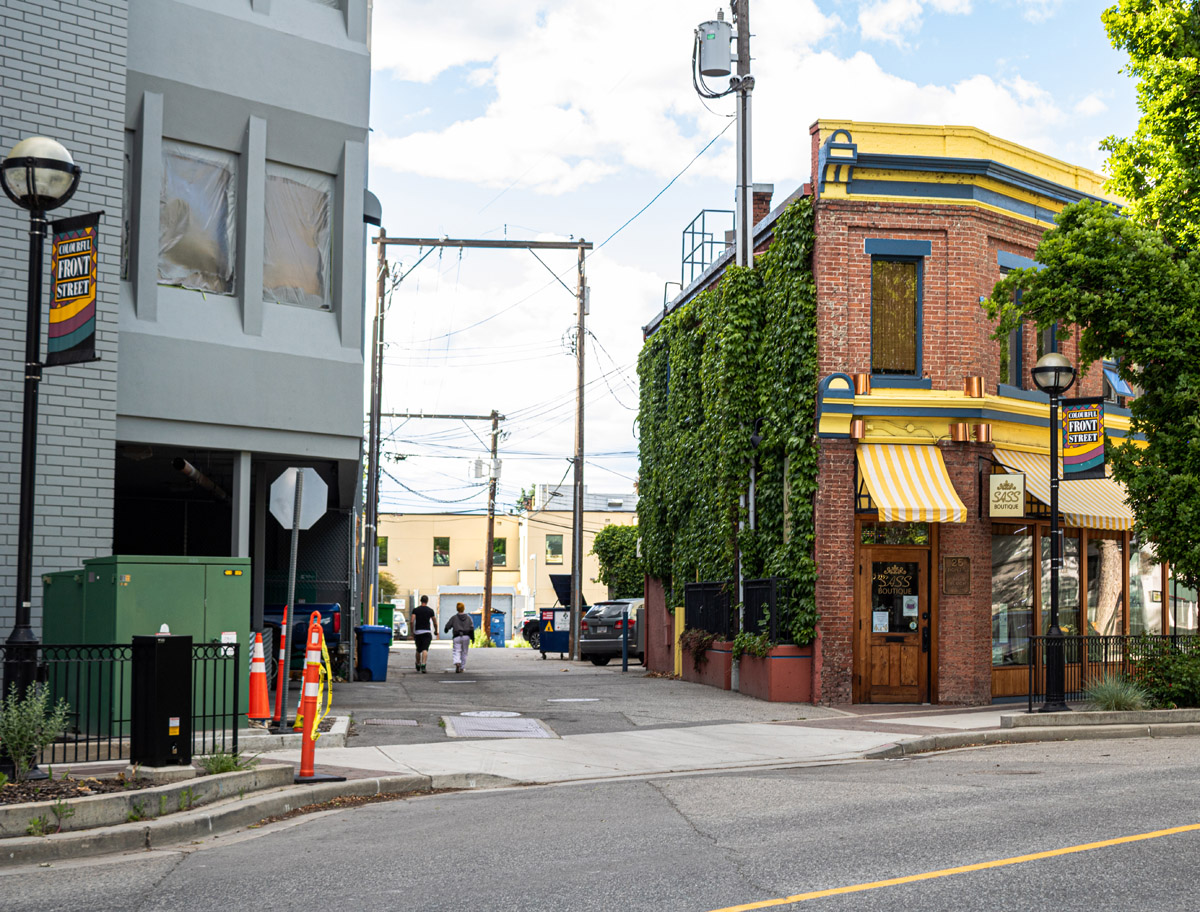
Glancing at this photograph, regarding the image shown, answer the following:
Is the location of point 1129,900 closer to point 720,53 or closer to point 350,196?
point 350,196

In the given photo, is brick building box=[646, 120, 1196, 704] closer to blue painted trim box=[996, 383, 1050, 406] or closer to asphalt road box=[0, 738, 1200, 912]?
blue painted trim box=[996, 383, 1050, 406]

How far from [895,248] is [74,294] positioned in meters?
13.2

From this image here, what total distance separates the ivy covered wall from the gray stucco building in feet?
21.8

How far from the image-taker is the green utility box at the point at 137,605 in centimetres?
1205

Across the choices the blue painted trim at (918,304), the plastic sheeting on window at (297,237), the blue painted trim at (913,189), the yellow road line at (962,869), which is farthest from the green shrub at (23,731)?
the blue painted trim at (913,189)

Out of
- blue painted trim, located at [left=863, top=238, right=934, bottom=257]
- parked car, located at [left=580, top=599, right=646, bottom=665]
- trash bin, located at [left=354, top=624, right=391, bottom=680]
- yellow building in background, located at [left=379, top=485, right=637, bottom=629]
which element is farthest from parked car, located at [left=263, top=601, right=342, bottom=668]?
yellow building in background, located at [left=379, top=485, right=637, bottom=629]

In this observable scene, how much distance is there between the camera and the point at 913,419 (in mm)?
19109

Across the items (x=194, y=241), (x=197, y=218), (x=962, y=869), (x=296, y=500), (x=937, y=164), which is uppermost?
(x=937, y=164)

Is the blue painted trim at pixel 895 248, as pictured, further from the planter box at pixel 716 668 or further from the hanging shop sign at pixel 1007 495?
the planter box at pixel 716 668

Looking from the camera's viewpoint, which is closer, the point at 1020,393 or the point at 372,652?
the point at 1020,393

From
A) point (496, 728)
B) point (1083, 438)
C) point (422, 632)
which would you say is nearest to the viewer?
point (496, 728)

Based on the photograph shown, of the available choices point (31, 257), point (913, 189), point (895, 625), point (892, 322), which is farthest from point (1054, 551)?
point (31, 257)

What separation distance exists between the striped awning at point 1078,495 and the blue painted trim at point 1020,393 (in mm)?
927

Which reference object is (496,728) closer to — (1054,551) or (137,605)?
(137,605)
